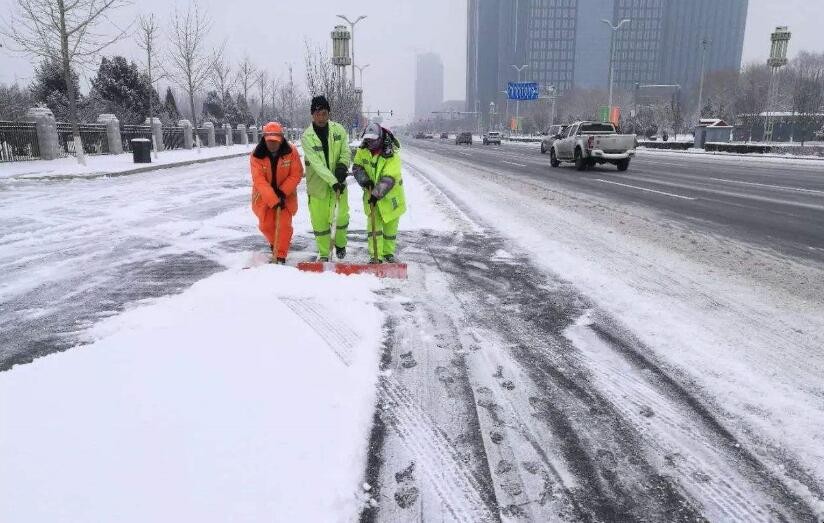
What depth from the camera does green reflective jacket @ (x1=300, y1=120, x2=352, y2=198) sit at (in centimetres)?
535

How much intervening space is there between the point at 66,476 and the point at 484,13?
220 meters

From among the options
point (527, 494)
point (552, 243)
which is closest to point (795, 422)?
point (527, 494)

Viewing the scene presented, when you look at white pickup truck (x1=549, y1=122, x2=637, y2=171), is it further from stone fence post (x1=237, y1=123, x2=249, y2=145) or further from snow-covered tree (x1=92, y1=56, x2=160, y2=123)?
stone fence post (x1=237, y1=123, x2=249, y2=145)

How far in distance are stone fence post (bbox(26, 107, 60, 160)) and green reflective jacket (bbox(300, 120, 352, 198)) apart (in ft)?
66.0

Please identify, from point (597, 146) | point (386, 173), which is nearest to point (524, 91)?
point (597, 146)

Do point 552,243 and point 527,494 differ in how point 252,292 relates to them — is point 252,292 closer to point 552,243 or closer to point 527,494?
point 527,494

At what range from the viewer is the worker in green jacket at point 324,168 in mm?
5402

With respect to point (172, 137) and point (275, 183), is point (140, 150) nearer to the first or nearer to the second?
point (172, 137)

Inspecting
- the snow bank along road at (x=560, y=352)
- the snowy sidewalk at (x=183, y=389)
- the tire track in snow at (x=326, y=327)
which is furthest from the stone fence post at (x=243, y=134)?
the tire track in snow at (x=326, y=327)

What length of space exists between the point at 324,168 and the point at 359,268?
44.5 inches

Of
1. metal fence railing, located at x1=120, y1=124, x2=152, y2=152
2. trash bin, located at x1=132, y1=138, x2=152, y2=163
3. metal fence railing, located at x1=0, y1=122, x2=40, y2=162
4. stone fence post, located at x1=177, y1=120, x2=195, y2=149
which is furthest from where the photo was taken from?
stone fence post, located at x1=177, y1=120, x2=195, y2=149

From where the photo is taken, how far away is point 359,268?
509cm

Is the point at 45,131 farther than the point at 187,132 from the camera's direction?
No

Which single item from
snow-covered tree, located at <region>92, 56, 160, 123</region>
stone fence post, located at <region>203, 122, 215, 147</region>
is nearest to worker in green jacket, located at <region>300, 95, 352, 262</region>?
stone fence post, located at <region>203, 122, 215, 147</region>
